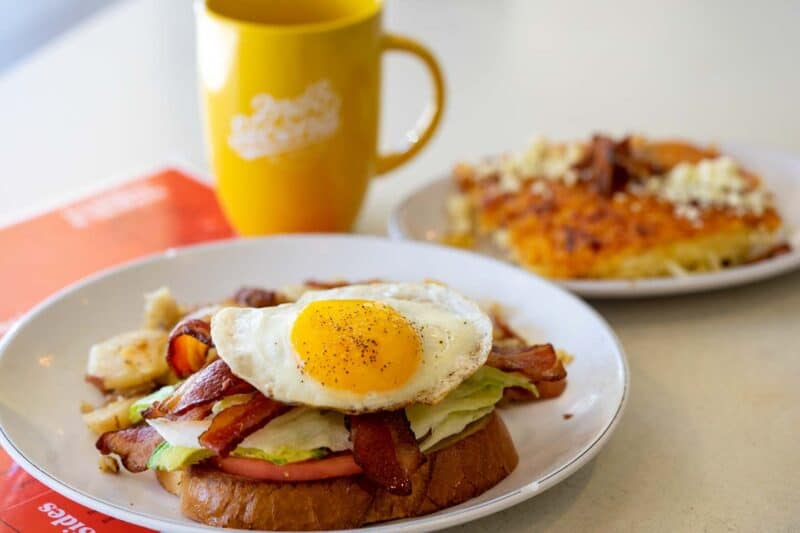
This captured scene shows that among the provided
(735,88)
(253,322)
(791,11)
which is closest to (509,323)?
(253,322)

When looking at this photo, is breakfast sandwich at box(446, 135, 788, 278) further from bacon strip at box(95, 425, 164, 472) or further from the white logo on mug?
bacon strip at box(95, 425, 164, 472)

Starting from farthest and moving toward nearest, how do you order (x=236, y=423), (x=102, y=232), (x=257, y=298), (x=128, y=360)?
(x=102, y=232) → (x=257, y=298) → (x=128, y=360) → (x=236, y=423)

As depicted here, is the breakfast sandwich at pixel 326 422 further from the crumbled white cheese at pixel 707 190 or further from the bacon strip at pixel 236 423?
the crumbled white cheese at pixel 707 190

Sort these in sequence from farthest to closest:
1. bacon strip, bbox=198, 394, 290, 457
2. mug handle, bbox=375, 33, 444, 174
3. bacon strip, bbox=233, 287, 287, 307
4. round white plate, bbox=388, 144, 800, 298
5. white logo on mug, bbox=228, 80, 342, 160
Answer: mug handle, bbox=375, 33, 444, 174, white logo on mug, bbox=228, 80, 342, 160, round white plate, bbox=388, 144, 800, 298, bacon strip, bbox=233, 287, 287, 307, bacon strip, bbox=198, 394, 290, 457

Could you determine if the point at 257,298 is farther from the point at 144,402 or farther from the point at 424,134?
the point at 424,134

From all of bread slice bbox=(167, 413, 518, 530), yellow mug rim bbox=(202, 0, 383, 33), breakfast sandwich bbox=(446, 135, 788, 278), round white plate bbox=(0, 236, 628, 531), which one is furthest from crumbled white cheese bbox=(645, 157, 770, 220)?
bread slice bbox=(167, 413, 518, 530)

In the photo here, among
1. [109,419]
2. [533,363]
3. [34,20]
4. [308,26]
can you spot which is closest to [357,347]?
[533,363]

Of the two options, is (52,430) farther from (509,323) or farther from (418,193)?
(418,193)
